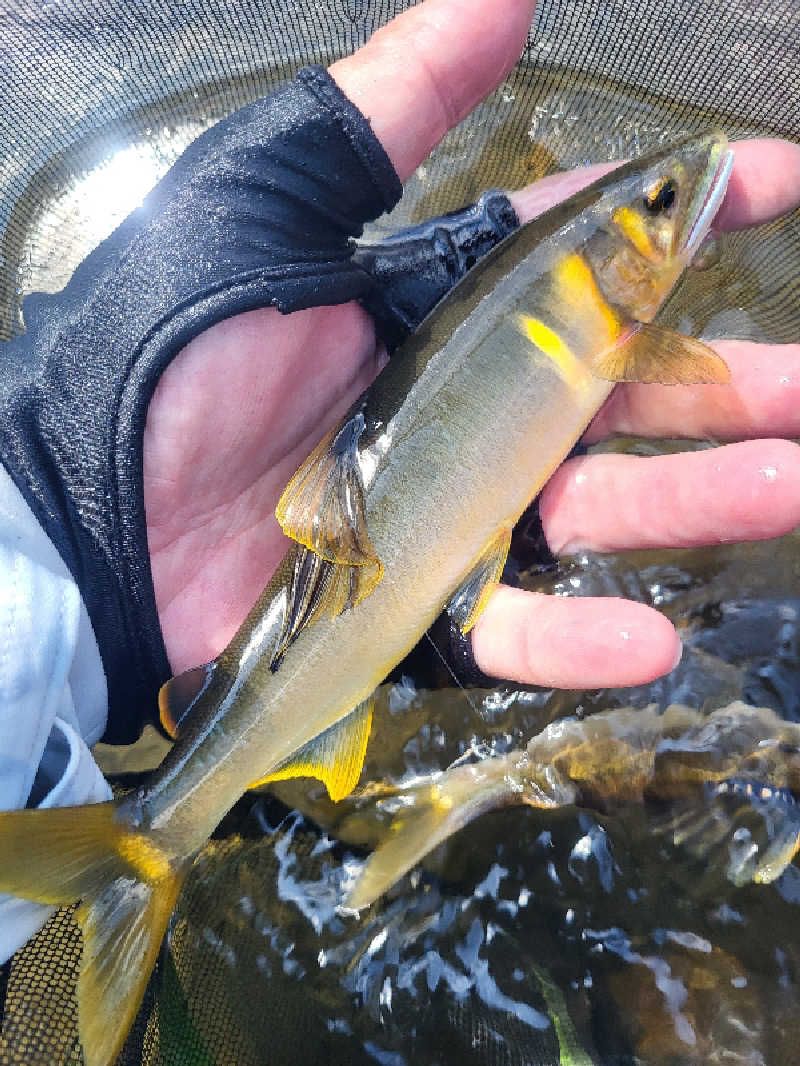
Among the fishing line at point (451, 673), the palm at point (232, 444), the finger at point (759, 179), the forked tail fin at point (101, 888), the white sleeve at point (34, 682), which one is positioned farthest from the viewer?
the fishing line at point (451, 673)

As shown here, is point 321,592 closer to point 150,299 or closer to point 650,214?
point 150,299

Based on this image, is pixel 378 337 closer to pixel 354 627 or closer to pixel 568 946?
pixel 354 627

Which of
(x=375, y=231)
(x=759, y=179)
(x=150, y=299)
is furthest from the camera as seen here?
(x=375, y=231)

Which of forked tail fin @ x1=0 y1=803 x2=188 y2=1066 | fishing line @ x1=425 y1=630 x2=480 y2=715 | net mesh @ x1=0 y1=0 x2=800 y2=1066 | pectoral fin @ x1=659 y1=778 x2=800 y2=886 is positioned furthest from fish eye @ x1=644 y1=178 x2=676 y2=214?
forked tail fin @ x1=0 y1=803 x2=188 y2=1066

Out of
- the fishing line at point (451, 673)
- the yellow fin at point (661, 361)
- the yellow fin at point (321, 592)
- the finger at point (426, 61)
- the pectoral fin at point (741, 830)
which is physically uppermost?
the finger at point (426, 61)

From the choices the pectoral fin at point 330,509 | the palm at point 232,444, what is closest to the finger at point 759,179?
the palm at point 232,444

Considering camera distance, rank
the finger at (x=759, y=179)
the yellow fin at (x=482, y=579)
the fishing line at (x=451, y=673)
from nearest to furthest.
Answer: the yellow fin at (x=482, y=579), the finger at (x=759, y=179), the fishing line at (x=451, y=673)

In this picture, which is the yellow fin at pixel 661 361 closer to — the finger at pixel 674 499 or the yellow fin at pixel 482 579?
the finger at pixel 674 499

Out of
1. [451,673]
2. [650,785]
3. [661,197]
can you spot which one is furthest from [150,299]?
[650,785]
